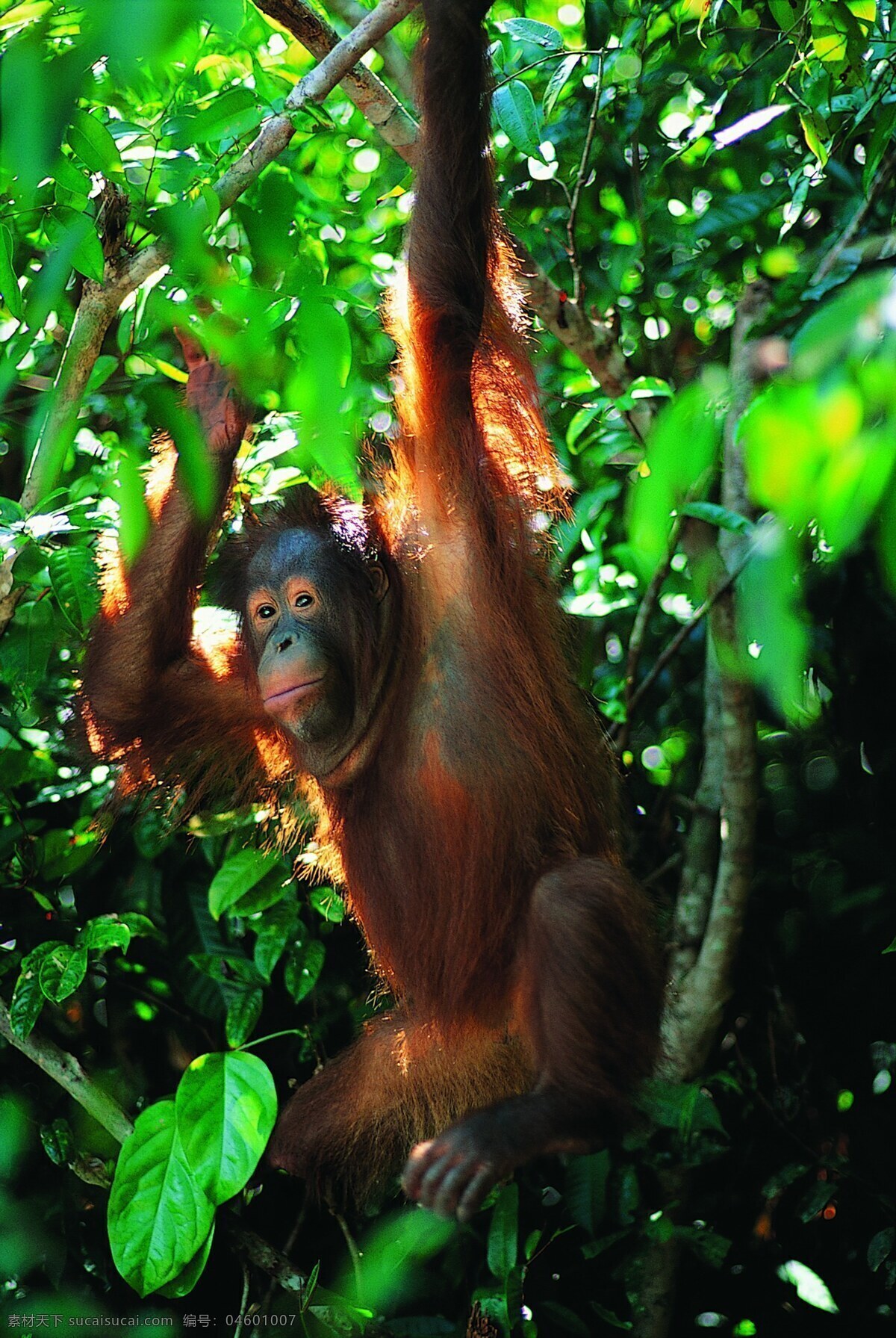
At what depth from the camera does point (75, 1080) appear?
3109 millimetres

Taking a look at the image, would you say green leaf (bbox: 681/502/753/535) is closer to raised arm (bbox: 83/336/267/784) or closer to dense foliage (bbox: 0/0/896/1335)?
dense foliage (bbox: 0/0/896/1335)

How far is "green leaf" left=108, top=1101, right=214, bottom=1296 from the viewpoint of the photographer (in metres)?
2.75

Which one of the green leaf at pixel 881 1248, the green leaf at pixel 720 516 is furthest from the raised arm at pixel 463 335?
the green leaf at pixel 881 1248

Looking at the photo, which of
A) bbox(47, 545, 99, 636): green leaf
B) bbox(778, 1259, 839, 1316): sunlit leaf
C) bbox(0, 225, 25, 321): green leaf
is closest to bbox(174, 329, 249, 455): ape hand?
bbox(47, 545, 99, 636): green leaf

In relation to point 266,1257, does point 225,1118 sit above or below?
above

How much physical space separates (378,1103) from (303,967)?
1.55ft

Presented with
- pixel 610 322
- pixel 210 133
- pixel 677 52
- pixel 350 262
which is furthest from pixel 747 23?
pixel 210 133

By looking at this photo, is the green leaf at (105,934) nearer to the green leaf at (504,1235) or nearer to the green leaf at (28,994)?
the green leaf at (28,994)

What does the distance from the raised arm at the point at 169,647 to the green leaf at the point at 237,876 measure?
0.44 m

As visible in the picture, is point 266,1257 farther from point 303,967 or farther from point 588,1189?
point 588,1189

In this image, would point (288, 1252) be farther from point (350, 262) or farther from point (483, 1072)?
point (350, 262)

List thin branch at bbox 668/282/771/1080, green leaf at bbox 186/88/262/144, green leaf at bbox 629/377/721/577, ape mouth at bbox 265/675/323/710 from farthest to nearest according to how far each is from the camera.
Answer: thin branch at bbox 668/282/771/1080, ape mouth at bbox 265/675/323/710, green leaf at bbox 186/88/262/144, green leaf at bbox 629/377/721/577

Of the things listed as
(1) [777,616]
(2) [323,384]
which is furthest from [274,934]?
(1) [777,616]

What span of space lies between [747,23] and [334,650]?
2.04 m
